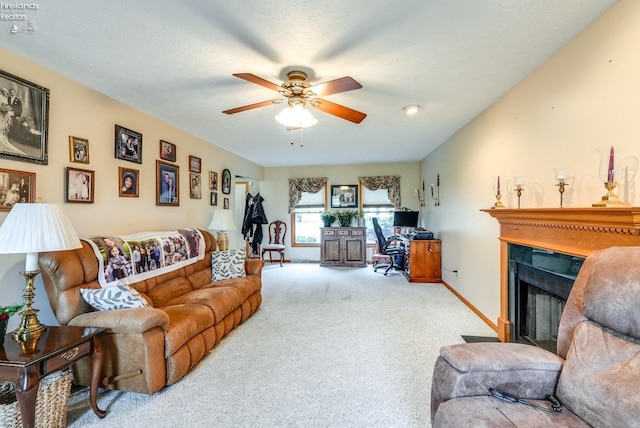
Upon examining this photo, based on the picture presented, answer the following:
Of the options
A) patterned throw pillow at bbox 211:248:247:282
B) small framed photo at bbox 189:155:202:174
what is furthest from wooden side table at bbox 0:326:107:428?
small framed photo at bbox 189:155:202:174

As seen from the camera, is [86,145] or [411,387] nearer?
[411,387]

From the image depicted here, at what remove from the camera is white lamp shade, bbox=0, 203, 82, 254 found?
62.4 inches

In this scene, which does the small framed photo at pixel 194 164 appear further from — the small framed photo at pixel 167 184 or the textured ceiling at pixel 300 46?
the textured ceiling at pixel 300 46

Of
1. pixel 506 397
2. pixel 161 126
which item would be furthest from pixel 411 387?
pixel 161 126

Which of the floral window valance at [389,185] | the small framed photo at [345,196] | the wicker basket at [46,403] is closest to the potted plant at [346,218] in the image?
the small framed photo at [345,196]

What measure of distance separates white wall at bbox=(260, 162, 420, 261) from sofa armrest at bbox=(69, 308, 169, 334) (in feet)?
17.3

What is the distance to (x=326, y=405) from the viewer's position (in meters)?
1.90

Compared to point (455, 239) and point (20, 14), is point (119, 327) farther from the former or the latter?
point (455, 239)

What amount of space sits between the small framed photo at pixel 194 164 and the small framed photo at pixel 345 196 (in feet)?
11.4

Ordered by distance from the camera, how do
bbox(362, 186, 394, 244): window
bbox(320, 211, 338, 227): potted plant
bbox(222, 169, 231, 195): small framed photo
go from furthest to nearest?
bbox(362, 186, 394, 244): window
bbox(320, 211, 338, 227): potted plant
bbox(222, 169, 231, 195): small framed photo

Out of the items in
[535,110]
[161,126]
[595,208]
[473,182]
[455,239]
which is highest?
[161,126]

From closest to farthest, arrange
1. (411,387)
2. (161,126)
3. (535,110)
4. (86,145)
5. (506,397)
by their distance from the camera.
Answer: (506,397)
(411,387)
(535,110)
(86,145)
(161,126)

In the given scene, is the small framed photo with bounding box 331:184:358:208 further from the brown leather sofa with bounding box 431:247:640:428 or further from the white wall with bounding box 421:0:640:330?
the brown leather sofa with bounding box 431:247:640:428

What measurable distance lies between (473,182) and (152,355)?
3.66 meters
